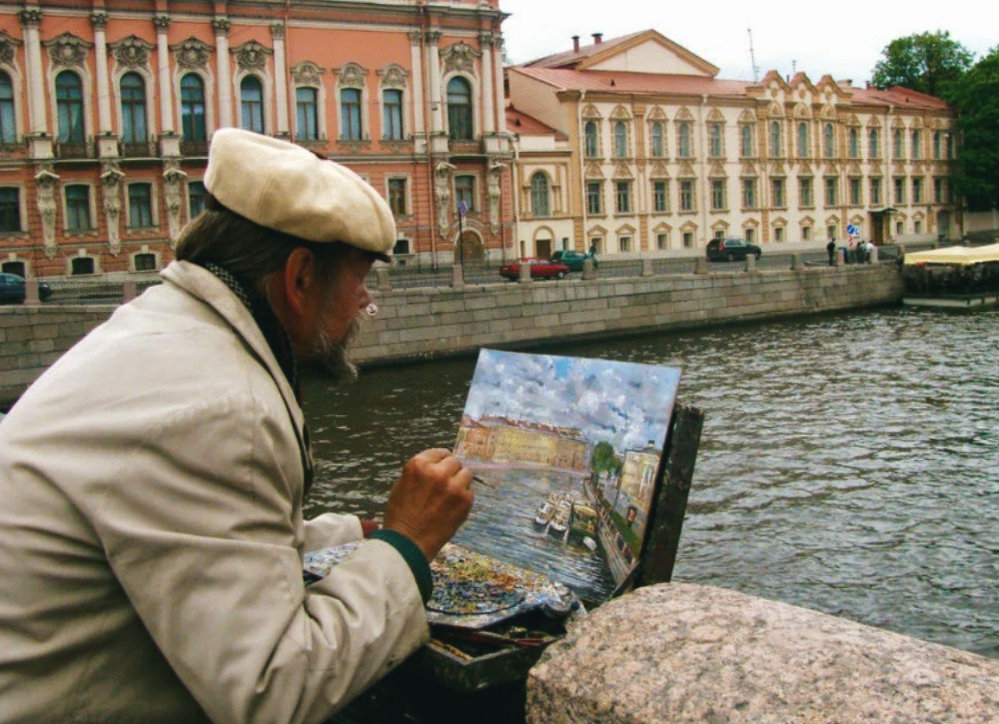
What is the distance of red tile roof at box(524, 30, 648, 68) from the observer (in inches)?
1663

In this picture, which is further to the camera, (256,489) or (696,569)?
Answer: (696,569)

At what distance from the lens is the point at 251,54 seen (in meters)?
32.8

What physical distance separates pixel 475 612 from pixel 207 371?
1.07m

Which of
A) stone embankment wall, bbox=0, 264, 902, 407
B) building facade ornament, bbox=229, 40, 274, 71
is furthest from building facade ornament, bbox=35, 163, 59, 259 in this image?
A: stone embankment wall, bbox=0, 264, 902, 407

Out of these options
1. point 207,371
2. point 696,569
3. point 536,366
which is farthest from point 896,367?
point 207,371

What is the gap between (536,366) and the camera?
9.92 feet

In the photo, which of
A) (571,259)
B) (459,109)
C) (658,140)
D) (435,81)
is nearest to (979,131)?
(658,140)

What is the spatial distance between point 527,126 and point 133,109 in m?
13.7

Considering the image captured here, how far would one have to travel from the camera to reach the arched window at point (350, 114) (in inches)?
1351

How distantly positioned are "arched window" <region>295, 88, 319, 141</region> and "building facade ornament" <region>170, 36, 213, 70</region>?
2.86 metres

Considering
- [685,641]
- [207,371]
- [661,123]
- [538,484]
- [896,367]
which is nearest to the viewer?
[207,371]

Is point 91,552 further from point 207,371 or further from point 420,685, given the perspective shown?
point 420,685

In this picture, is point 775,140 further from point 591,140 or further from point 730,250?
point 591,140

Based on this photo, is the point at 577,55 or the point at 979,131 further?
the point at 979,131
